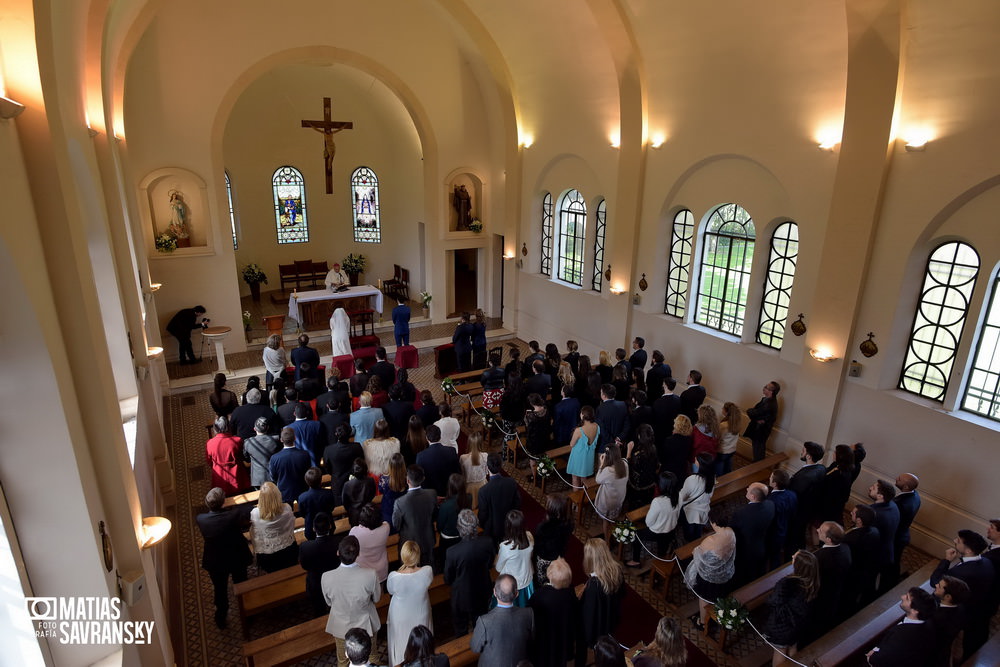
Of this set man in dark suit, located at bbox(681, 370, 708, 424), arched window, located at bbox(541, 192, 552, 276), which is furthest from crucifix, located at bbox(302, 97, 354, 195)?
man in dark suit, located at bbox(681, 370, 708, 424)

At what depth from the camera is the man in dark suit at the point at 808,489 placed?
663 centimetres

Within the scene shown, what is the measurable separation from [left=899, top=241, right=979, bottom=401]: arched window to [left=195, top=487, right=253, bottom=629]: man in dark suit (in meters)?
8.47

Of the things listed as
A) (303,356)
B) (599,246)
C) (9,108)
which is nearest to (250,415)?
(303,356)

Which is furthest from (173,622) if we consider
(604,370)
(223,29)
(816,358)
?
(223,29)

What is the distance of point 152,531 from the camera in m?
4.72

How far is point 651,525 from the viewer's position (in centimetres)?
641

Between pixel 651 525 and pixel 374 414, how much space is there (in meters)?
3.65

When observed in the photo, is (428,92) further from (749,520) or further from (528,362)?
(749,520)

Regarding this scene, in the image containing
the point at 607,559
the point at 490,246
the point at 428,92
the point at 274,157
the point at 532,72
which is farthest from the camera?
the point at 274,157

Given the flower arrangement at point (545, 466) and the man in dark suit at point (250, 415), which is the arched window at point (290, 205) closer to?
the man in dark suit at point (250, 415)

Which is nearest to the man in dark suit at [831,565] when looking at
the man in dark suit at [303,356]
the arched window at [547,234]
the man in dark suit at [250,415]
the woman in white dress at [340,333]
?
the man in dark suit at [250,415]

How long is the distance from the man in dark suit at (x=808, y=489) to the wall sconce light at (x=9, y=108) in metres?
7.33

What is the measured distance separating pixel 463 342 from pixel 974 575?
892 centimetres

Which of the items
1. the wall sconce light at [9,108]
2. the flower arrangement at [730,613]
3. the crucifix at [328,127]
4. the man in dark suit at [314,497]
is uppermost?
the crucifix at [328,127]
